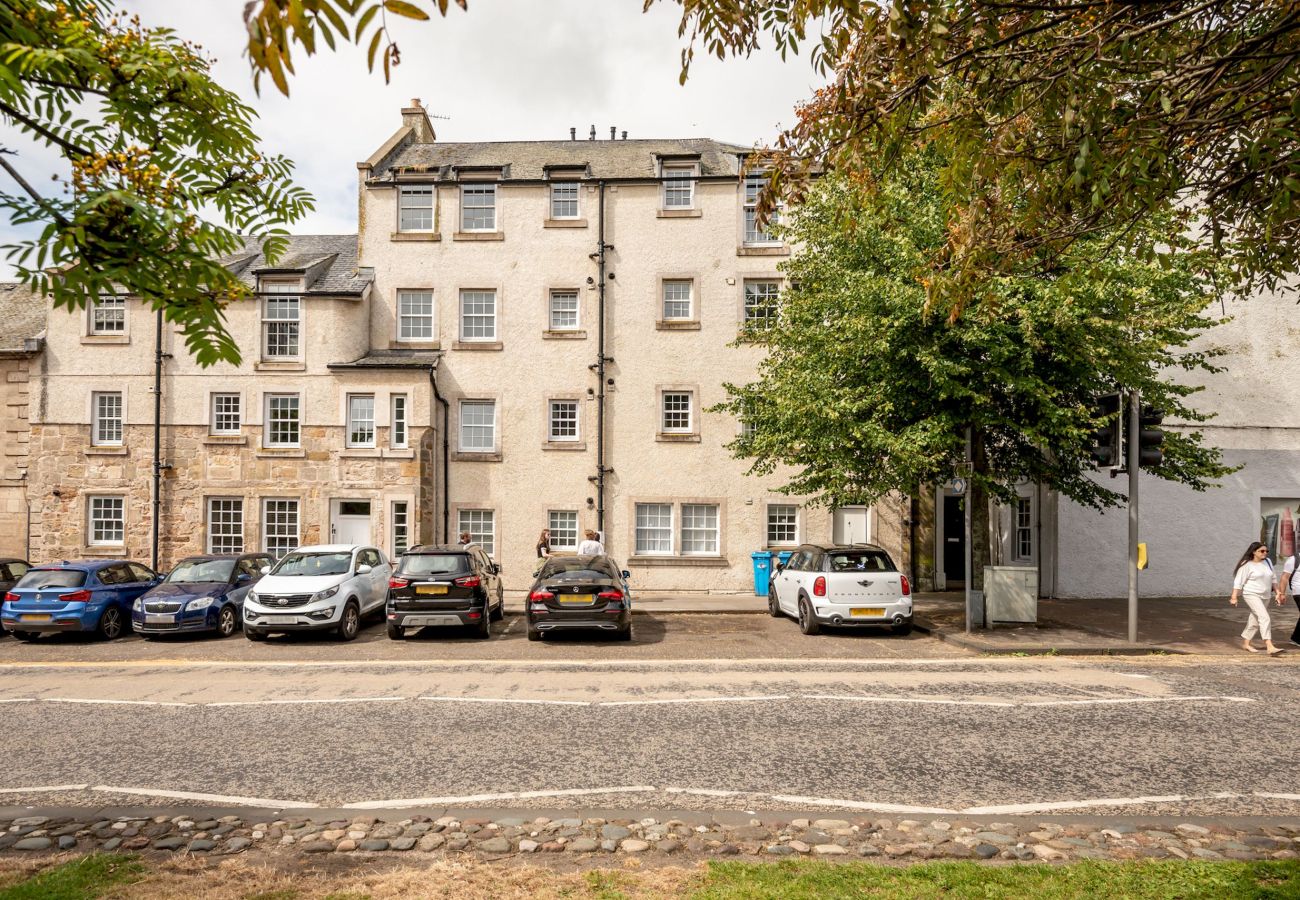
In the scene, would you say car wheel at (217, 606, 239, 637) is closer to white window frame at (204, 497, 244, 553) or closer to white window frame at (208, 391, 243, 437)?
white window frame at (204, 497, 244, 553)

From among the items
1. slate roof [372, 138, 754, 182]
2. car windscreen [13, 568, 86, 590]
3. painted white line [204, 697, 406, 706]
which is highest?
slate roof [372, 138, 754, 182]

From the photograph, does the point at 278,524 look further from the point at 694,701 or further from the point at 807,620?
the point at 694,701

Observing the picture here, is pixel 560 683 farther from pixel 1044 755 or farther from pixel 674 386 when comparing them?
pixel 674 386

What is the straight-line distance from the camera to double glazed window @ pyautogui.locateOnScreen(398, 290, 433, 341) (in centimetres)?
2458

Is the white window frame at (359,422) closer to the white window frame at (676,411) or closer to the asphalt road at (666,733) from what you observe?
the white window frame at (676,411)

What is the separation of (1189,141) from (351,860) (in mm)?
6929

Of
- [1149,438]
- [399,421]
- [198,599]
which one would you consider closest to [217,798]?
[198,599]

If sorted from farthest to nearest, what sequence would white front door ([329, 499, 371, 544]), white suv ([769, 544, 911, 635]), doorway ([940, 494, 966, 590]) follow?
doorway ([940, 494, 966, 590]), white front door ([329, 499, 371, 544]), white suv ([769, 544, 911, 635])

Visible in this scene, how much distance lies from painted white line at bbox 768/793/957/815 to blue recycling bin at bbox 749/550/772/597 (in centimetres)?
1629

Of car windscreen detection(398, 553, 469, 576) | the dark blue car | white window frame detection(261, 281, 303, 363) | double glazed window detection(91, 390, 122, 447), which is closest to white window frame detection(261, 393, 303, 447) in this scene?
white window frame detection(261, 281, 303, 363)

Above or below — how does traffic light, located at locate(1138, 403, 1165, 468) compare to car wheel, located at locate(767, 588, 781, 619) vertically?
above

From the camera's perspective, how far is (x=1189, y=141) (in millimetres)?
5656

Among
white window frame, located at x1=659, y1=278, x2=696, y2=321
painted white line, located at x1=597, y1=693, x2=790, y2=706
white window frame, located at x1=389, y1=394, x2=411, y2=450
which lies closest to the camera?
painted white line, located at x1=597, y1=693, x2=790, y2=706

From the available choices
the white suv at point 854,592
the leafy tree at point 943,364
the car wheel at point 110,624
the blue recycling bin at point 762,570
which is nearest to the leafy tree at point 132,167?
the leafy tree at point 943,364
